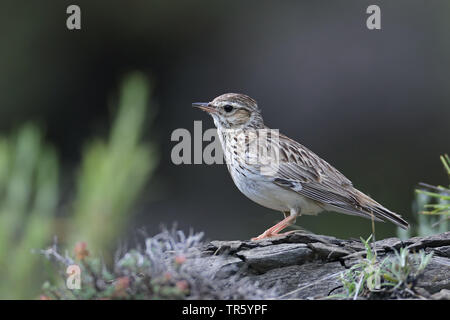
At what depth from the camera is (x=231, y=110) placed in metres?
7.09

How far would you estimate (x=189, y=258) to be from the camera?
3846 millimetres

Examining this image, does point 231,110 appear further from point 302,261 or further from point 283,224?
point 302,261

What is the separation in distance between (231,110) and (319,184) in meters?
1.22

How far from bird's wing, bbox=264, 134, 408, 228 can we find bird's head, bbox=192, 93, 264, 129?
533mm

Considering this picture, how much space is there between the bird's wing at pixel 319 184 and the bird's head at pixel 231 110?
1.75ft

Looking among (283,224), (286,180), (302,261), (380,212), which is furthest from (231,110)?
(302,261)

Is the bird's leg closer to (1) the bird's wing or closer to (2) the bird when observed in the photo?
(2) the bird

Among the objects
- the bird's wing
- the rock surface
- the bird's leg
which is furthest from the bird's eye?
the rock surface

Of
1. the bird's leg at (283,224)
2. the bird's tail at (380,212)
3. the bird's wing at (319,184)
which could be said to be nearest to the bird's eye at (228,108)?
the bird's wing at (319,184)

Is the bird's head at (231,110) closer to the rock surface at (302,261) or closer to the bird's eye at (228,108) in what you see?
the bird's eye at (228,108)

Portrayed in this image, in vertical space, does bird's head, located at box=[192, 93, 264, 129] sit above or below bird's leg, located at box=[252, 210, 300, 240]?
above

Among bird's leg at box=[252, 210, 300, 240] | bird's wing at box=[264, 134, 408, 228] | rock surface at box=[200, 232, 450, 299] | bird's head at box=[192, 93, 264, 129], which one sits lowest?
rock surface at box=[200, 232, 450, 299]

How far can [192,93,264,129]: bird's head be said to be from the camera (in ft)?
23.1
